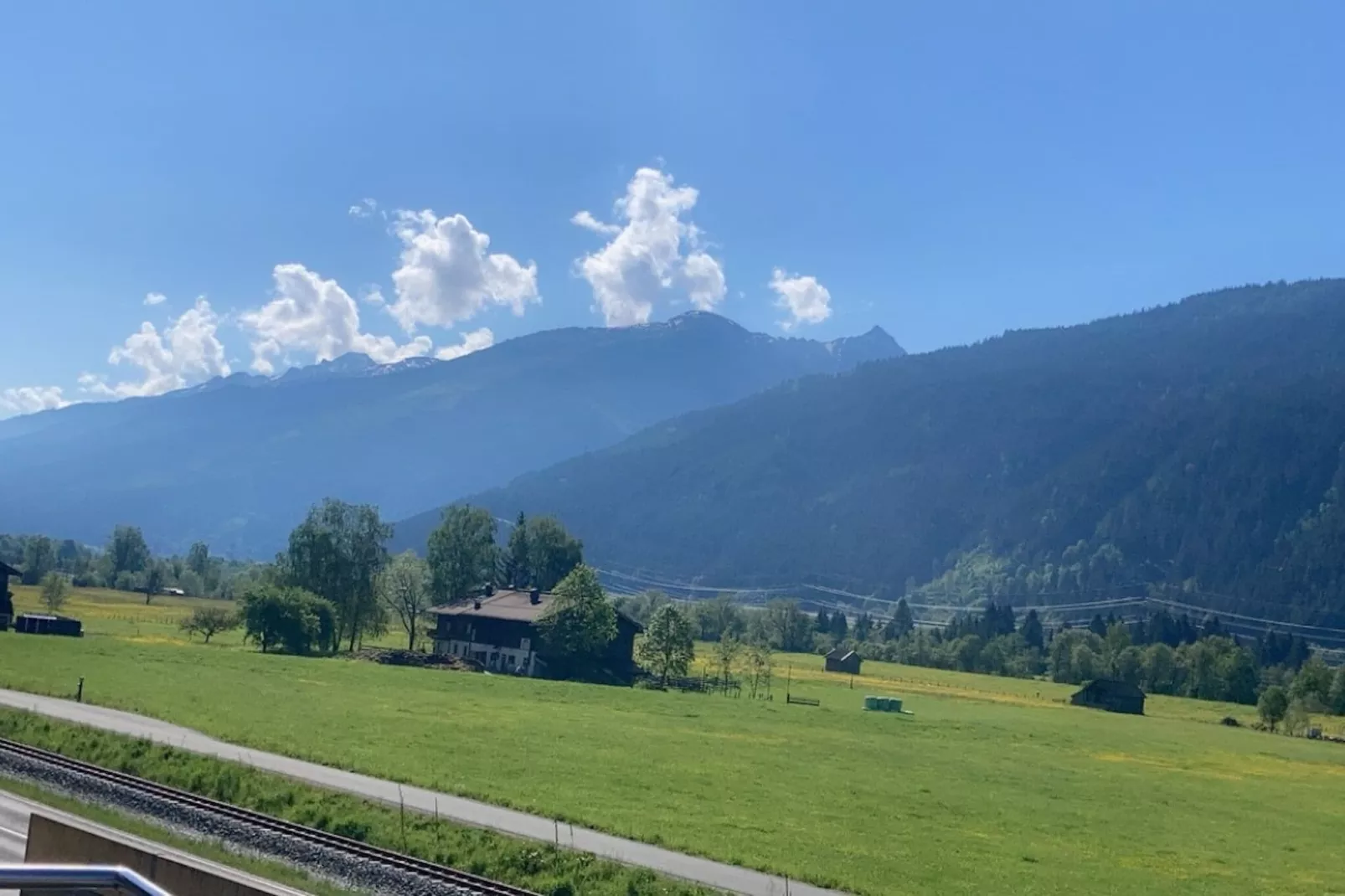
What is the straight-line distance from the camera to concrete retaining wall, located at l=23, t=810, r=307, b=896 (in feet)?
56.3

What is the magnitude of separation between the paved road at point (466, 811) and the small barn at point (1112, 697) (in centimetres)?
10662

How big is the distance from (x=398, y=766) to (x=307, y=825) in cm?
775

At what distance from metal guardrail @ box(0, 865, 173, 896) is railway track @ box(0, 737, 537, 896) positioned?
64.7 ft

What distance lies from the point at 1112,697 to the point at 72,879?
132521 mm

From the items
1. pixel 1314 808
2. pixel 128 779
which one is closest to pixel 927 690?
pixel 1314 808

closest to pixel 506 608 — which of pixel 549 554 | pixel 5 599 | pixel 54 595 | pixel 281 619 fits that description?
pixel 281 619

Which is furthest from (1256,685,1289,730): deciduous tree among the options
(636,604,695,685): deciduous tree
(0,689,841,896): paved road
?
(0,689,841,896): paved road

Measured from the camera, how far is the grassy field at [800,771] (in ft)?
102

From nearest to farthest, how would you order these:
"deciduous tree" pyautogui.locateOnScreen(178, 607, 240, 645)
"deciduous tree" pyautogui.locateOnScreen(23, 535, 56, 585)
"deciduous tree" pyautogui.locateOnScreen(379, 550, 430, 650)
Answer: "deciduous tree" pyautogui.locateOnScreen(178, 607, 240, 645) < "deciduous tree" pyautogui.locateOnScreen(379, 550, 430, 650) < "deciduous tree" pyautogui.locateOnScreen(23, 535, 56, 585)

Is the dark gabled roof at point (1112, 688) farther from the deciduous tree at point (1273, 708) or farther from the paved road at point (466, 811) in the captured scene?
the paved road at point (466, 811)

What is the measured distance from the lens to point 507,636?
98375 millimetres

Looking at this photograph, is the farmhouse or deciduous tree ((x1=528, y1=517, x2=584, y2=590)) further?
deciduous tree ((x1=528, y1=517, x2=584, y2=590))

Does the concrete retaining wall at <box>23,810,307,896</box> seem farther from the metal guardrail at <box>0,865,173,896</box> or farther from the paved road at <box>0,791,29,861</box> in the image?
the metal guardrail at <box>0,865,173,896</box>

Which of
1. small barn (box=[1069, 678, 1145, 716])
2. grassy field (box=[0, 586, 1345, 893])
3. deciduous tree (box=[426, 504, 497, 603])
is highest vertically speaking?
deciduous tree (box=[426, 504, 497, 603])
